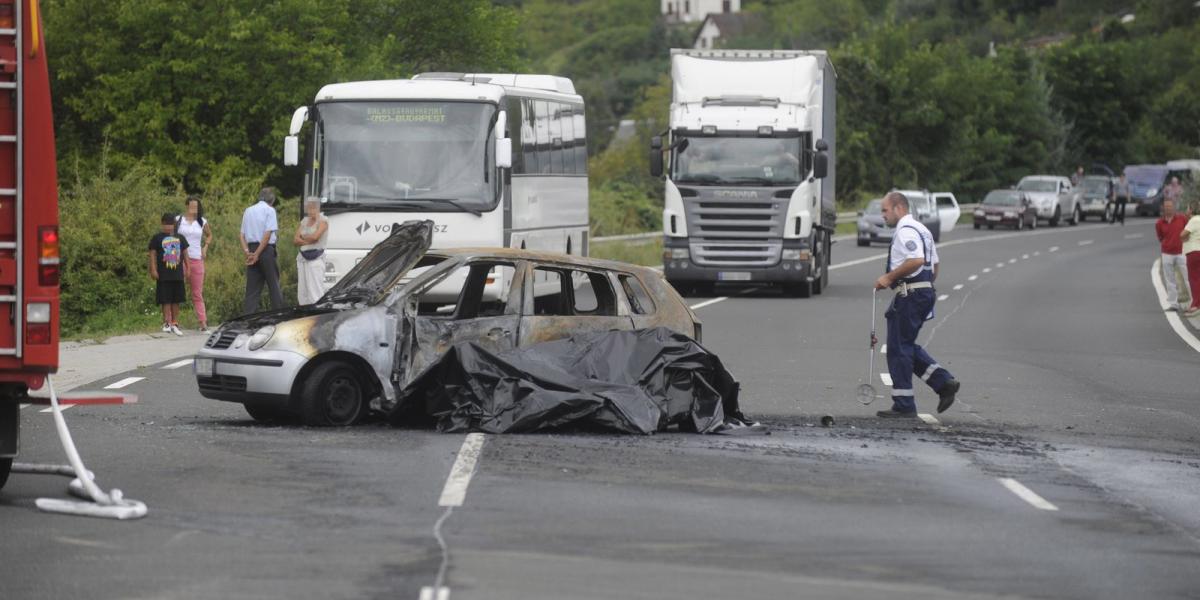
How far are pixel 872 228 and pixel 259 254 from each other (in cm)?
3529

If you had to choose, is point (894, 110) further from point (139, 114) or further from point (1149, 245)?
point (139, 114)

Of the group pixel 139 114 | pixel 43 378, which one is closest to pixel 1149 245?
pixel 139 114

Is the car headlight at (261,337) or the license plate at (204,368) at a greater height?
the car headlight at (261,337)

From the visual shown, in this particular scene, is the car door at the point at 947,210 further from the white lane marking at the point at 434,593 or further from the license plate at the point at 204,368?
the white lane marking at the point at 434,593

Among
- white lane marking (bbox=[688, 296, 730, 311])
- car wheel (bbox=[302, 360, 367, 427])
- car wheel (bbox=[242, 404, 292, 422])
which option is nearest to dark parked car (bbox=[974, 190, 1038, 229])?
white lane marking (bbox=[688, 296, 730, 311])

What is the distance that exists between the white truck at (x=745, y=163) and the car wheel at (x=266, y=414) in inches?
687

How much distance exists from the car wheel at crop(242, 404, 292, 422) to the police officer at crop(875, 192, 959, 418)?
15.7 ft

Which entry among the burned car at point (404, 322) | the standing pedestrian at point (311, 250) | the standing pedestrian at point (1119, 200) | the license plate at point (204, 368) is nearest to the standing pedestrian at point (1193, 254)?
the standing pedestrian at point (311, 250)

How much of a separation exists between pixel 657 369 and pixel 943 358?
28.8 feet

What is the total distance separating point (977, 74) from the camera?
8831cm

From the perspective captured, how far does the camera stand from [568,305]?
47.2 feet

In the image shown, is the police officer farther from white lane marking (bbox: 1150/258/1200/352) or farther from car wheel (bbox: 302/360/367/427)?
white lane marking (bbox: 1150/258/1200/352)

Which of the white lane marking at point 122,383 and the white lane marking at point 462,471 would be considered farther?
the white lane marking at point 122,383

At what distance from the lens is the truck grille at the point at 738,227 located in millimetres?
31531
